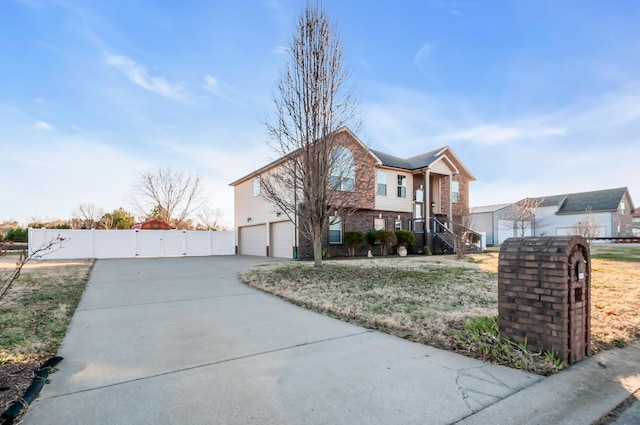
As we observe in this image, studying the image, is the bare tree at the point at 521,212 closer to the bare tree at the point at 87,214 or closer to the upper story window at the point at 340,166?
the upper story window at the point at 340,166

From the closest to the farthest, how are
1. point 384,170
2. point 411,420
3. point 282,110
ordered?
point 411,420, point 282,110, point 384,170

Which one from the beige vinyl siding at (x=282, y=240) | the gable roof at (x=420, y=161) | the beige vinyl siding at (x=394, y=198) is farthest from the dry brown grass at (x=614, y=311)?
the beige vinyl siding at (x=282, y=240)

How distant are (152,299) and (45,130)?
11.6 meters

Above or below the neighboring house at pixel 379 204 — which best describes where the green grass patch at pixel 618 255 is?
below

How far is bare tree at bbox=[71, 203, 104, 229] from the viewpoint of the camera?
34969mm

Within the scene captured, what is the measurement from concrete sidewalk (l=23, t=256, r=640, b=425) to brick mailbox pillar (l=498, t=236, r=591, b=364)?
31 cm

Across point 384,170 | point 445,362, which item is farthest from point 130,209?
point 445,362

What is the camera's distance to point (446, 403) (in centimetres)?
265

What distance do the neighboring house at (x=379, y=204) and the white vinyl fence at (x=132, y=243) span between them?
183cm

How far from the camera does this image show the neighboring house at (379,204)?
686 inches

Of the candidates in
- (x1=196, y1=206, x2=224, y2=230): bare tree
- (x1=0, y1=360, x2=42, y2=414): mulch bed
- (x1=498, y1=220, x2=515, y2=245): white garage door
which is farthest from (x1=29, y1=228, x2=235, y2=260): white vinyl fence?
(x1=498, y1=220, x2=515, y2=245): white garage door

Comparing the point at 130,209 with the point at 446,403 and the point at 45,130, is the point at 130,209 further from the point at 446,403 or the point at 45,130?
the point at 446,403

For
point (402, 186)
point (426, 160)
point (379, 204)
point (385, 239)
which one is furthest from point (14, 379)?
point (426, 160)

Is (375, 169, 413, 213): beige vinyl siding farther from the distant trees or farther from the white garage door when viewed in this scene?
the distant trees
